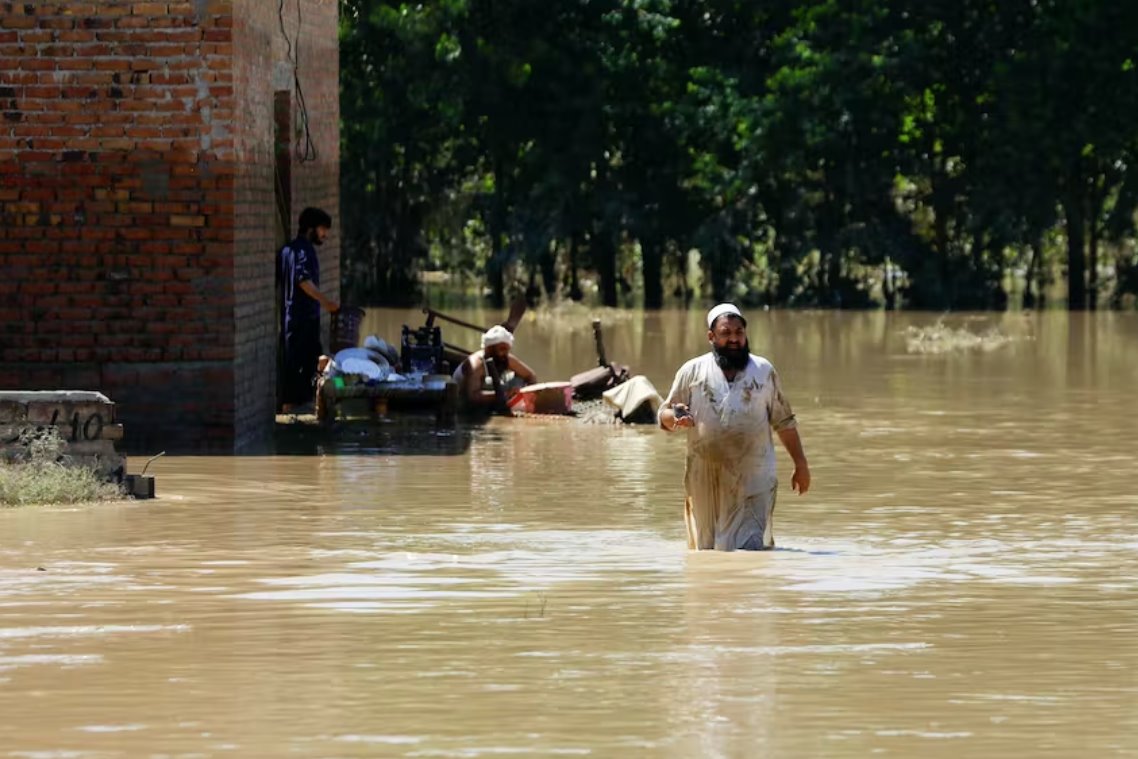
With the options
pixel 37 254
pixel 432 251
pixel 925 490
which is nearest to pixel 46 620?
pixel 925 490

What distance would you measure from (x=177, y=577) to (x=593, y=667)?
2918 mm

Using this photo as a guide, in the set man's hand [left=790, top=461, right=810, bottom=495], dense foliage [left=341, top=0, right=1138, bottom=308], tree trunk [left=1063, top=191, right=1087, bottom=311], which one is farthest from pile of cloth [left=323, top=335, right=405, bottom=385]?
tree trunk [left=1063, top=191, right=1087, bottom=311]

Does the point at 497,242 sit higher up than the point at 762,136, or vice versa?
the point at 762,136

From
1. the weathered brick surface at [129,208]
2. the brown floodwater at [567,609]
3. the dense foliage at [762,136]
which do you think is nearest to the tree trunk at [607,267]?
the dense foliage at [762,136]

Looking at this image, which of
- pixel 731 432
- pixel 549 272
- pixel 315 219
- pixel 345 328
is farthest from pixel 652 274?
pixel 731 432

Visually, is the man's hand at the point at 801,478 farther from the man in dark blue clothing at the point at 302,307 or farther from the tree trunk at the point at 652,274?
the tree trunk at the point at 652,274

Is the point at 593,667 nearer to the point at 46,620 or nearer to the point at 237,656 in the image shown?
the point at 237,656

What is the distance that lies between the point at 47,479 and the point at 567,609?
4.96 m

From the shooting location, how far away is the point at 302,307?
21.5 m

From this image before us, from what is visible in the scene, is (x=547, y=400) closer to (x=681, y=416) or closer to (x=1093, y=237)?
(x=681, y=416)

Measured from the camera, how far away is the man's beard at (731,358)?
12.0 metres

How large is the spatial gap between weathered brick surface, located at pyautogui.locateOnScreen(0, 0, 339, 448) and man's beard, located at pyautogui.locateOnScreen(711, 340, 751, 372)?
711 cm

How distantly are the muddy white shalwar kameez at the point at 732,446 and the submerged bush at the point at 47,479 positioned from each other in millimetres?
4118

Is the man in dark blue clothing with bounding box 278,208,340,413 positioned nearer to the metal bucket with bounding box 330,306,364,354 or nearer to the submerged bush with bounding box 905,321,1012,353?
the metal bucket with bounding box 330,306,364,354
